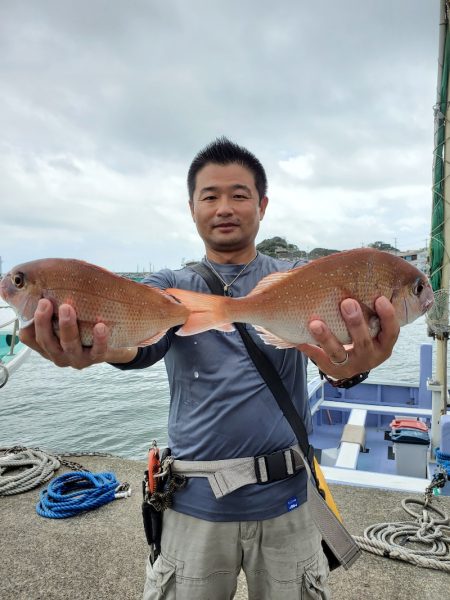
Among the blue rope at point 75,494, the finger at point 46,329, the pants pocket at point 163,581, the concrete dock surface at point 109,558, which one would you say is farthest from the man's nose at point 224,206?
the blue rope at point 75,494

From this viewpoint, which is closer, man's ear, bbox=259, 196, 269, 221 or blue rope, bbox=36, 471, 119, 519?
man's ear, bbox=259, 196, 269, 221

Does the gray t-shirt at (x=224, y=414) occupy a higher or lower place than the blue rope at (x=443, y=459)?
higher

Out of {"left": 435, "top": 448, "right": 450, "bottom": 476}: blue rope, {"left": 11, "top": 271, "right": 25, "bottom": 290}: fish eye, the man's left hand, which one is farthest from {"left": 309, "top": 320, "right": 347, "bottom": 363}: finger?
{"left": 435, "top": 448, "right": 450, "bottom": 476}: blue rope

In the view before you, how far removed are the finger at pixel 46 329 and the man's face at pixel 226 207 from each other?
938mm

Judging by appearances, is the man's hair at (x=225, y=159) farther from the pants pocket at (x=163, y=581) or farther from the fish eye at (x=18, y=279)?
the pants pocket at (x=163, y=581)

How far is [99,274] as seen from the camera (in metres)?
1.82

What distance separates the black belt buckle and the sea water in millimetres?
8041

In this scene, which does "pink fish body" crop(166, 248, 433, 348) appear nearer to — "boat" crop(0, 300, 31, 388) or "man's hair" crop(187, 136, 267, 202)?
"man's hair" crop(187, 136, 267, 202)

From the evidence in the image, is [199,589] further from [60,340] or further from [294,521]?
[60,340]

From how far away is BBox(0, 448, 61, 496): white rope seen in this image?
4.23 metres

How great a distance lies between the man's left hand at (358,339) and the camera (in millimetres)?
1797

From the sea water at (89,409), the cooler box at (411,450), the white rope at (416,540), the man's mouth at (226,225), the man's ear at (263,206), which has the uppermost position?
the man's ear at (263,206)

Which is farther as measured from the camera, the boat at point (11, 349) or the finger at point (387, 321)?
the boat at point (11, 349)

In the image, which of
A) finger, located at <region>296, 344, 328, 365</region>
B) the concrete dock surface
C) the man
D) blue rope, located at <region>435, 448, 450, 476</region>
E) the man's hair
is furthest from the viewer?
blue rope, located at <region>435, 448, 450, 476</region>
